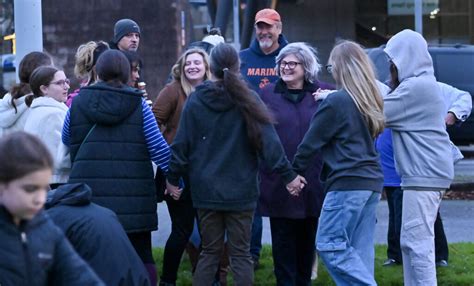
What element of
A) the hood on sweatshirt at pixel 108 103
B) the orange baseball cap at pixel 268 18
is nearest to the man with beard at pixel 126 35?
the orange baseball cap at pixel 268 18

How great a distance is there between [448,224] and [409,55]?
4.97m

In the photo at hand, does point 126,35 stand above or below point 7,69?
above

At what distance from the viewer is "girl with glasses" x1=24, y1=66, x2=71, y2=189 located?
696 cm

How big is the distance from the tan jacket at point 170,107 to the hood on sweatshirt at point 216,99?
3.08ft

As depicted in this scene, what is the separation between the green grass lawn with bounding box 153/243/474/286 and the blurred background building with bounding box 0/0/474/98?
45.7 ft

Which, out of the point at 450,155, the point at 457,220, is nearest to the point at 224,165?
the point at 450,155

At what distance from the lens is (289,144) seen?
290 inches

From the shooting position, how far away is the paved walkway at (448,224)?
10.4 m

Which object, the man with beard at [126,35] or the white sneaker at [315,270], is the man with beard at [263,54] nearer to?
the man with beard at [126,35]

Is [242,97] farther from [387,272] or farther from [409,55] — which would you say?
[387,272]

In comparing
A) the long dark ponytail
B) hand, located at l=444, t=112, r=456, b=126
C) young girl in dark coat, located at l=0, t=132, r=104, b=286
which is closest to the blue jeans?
the long dark ponytail

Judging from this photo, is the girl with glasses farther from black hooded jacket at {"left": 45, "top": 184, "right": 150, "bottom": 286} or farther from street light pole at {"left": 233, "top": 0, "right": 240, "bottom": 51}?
street light pole at {"left": 233, "top": 0, "right": 240, "bottom": 51}

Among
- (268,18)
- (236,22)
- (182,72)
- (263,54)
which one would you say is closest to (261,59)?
(263,54)

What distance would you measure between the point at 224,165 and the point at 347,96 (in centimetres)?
92
